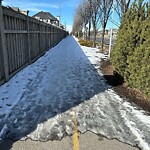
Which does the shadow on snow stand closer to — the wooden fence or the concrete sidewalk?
the concrete sidewalk

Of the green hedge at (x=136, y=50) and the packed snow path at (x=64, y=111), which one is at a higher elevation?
the green hedge at (x=136, y=50)

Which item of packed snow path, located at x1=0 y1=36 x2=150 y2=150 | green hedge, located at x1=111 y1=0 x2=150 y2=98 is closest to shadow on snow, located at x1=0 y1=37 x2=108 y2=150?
packed snow path, located at x1=0 y1=36 x2=150 y2=150

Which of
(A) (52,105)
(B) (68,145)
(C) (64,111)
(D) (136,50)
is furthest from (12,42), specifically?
(B) (68,145)

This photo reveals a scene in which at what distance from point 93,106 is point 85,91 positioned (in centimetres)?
119

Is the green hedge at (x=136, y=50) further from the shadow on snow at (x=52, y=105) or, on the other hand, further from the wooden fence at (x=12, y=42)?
the wooden fence at (x=12, y=42)

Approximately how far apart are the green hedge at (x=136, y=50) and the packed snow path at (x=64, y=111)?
0.78 meters

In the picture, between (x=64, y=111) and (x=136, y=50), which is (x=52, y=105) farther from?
(x=136, y=50)

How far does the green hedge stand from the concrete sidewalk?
2.42 metres

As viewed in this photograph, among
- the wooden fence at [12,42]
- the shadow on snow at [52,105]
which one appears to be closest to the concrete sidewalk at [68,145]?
the shadow on snow at [52,105]

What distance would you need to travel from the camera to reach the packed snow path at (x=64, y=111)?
11.8 feet

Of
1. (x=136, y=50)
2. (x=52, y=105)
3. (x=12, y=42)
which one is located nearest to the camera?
(x=52, y=105)

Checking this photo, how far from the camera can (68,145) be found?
3.21 meters

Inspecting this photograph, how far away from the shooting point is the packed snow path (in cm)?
358

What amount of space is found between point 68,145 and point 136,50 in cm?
392
